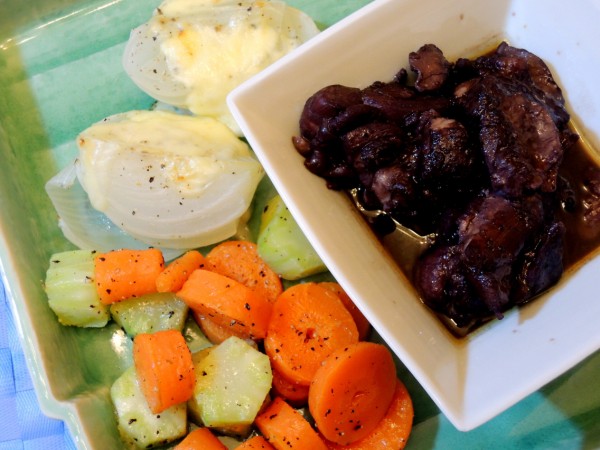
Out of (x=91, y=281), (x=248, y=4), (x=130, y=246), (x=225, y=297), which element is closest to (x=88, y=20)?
(x=248, y=4)

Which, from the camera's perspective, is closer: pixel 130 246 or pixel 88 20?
pixel 130 246

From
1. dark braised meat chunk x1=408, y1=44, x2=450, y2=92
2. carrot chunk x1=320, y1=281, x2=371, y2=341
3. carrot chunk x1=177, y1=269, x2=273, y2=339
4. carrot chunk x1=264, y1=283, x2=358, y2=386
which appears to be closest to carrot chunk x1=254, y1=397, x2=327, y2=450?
carrot chunk x1=264, y1=283, x2=358, y2=386

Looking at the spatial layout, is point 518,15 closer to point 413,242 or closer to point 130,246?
point 413,242

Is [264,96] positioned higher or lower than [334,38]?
lower

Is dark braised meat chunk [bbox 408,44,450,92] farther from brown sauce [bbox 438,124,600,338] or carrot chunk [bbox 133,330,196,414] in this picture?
carrot chunk [bbox 133,330,196,414]

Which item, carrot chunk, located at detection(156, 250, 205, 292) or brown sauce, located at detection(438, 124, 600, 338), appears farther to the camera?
carrot chunk, located at detection(156, 250, 205, 292)

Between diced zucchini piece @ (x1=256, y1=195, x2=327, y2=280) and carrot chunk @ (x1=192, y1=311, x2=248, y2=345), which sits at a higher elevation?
diced zucchini piece @ (x1=256, y1=195, x2=327, y2=280)
